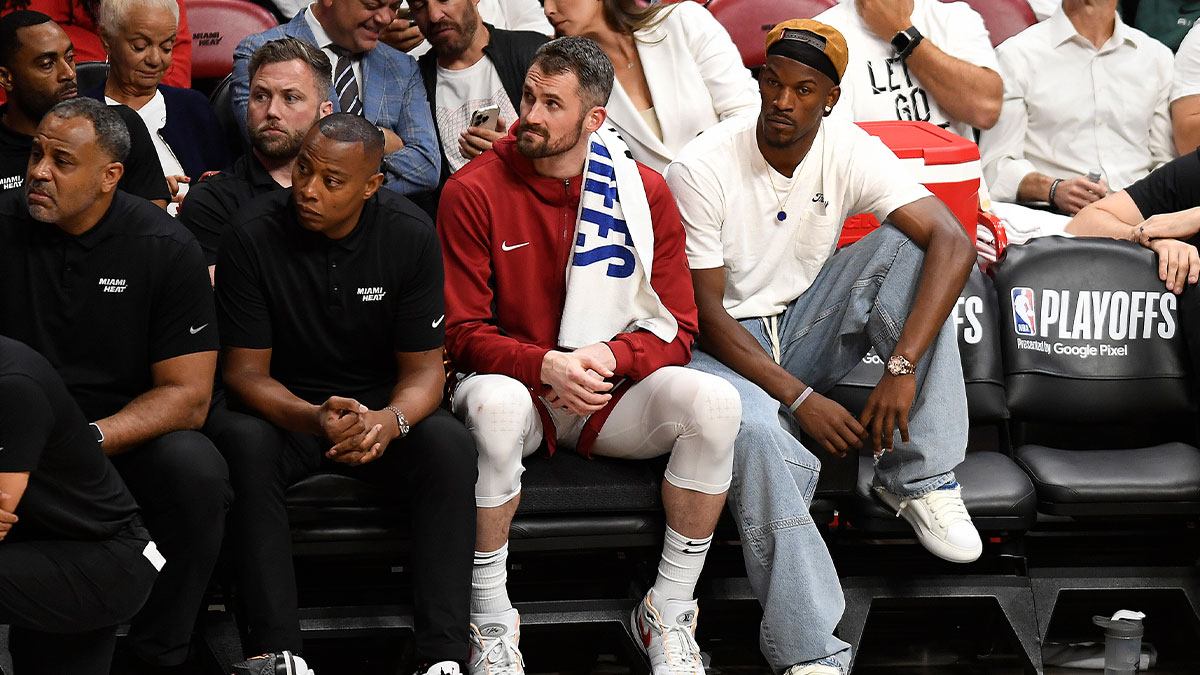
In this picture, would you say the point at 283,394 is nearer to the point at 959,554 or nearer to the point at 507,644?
the point at 507,644

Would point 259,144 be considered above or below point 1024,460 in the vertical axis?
above

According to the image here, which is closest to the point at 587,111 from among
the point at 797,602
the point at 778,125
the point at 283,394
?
the point at 778,125

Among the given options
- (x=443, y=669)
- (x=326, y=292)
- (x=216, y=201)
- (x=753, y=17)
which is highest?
(x=753, y=17)

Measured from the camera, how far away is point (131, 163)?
131 inches

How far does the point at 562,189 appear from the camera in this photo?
328 cm

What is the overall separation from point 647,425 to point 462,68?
4.64ft

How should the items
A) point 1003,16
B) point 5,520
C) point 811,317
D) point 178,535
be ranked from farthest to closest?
point 1003,16
point 811,317
point 178,535
point 5,520

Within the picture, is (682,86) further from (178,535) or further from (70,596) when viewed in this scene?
(70,596)

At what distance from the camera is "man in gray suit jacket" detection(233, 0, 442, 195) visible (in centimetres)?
380

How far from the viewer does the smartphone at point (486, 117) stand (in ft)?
12.5

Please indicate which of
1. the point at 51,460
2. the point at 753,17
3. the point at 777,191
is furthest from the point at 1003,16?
the point at 51,460

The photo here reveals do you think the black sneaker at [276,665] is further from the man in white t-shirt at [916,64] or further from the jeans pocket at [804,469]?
the man in white t-shirt at [916,64]

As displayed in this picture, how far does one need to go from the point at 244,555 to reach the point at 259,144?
1072 mm

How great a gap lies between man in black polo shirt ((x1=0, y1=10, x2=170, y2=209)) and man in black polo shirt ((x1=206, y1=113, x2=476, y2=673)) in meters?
0.43
